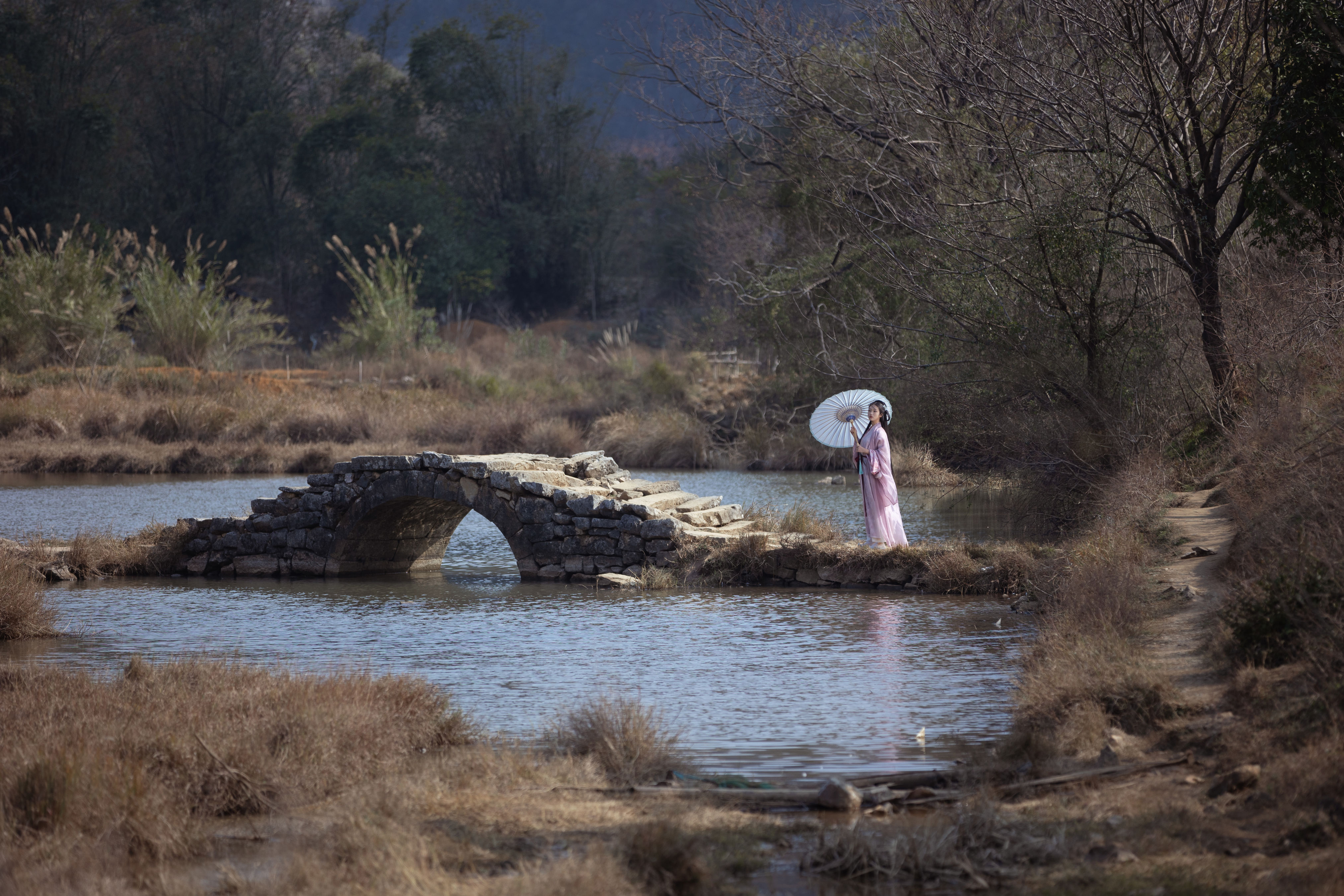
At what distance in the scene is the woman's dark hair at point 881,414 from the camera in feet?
46.2

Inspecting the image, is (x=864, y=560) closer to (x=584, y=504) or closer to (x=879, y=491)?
(x=879, y=491)

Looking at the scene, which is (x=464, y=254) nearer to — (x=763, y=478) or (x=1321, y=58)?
(x=763, y=478)

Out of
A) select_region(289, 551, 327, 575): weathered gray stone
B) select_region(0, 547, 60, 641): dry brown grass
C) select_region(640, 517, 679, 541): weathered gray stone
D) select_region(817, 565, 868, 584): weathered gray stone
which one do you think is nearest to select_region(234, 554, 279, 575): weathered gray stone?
select_region(289, 551, 327, 575): weathered gray stone

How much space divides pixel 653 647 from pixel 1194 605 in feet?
13.5

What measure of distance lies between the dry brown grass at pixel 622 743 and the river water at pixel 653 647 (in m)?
0.34

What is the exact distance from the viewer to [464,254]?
1984 inches

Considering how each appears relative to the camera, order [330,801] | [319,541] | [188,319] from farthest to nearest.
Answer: [188,319] → [319,541] → [330,801]

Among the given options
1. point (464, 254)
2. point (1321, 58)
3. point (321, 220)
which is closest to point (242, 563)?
point (1321, 58)

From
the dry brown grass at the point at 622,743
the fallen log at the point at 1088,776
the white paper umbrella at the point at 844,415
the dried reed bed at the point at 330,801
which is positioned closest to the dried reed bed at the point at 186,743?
the dried reed bed at the point at 330,801

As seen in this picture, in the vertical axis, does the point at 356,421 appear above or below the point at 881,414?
above

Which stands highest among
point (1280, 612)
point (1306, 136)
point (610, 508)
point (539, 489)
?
point (1306, 136)

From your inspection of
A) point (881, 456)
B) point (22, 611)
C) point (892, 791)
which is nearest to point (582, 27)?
point (881, 456)

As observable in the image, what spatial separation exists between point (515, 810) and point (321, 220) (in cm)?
4973

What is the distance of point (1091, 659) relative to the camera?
23.9 ft
